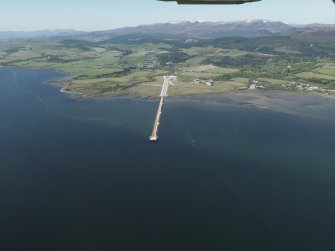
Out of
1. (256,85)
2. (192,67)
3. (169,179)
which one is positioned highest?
(169,179)

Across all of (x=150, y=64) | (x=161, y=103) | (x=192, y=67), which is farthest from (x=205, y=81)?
(x=150, y=64)

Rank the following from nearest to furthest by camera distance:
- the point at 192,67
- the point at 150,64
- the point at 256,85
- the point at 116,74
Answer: the point at 256,85 → the point at 116,74 → the point at 192,67 → the point at 150,64

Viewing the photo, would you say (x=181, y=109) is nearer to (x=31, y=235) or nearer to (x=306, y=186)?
(x=306, y=186)

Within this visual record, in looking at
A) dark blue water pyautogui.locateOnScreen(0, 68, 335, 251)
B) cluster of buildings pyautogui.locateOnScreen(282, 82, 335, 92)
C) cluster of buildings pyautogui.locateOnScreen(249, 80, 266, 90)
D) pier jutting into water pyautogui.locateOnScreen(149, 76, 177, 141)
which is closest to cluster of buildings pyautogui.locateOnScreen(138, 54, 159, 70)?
pier jutting into water pyautogui.locateOnScreen(149, 76, 177, 141)

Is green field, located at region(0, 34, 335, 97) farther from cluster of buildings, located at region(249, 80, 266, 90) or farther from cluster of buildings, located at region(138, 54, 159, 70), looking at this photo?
cluster of buildings, located at region(249, 80, 266, 90)

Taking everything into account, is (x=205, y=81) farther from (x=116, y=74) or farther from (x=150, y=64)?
(x=150, y=64)

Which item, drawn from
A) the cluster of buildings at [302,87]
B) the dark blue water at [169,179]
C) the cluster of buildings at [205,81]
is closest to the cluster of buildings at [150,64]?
the cluster of buildings at [205,81]

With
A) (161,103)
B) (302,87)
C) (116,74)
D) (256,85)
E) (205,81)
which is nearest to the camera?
(161,103)

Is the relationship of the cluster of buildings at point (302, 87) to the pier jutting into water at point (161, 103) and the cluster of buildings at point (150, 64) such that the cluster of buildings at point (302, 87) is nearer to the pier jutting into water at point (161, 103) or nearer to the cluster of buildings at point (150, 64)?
the pier jutting into water at point (161, 103)
